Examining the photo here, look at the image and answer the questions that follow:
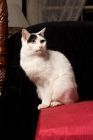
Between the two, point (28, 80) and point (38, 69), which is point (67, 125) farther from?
point (28, 80)

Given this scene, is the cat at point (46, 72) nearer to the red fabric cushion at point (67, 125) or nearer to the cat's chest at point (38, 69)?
the cat's chest at point (38, 69)

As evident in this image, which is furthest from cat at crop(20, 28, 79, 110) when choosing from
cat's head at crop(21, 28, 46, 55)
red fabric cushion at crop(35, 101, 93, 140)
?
red fabric cushion at crop(35, 101, 93, 140)

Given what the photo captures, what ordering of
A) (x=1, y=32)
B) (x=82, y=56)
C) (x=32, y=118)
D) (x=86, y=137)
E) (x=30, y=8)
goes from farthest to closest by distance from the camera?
(x=30, y=8) < (x=82, y=56) < (x=1, y=32) < (x=32, y=118) < (x=86, y=137)

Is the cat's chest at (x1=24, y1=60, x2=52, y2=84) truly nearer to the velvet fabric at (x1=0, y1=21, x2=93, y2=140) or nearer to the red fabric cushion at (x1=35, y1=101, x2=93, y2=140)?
the velvet fabric at (x1=0, y1=21, x2=93, y2=140)

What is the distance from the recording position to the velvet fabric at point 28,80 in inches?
A: 45.3

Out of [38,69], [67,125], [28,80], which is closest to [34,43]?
[38,69]

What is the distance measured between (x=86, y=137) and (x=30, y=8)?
1.79 meters

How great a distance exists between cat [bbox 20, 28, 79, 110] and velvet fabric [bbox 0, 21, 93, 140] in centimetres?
9

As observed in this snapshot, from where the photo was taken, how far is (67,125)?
0.91 metres

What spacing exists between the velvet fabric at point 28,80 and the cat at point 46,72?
0.30 feet

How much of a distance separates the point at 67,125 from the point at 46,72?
0.37 m

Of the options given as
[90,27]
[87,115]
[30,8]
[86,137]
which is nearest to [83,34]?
[90,27]

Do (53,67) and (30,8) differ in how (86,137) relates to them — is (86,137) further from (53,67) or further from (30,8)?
(30,8)

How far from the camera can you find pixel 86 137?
862 millimetres
